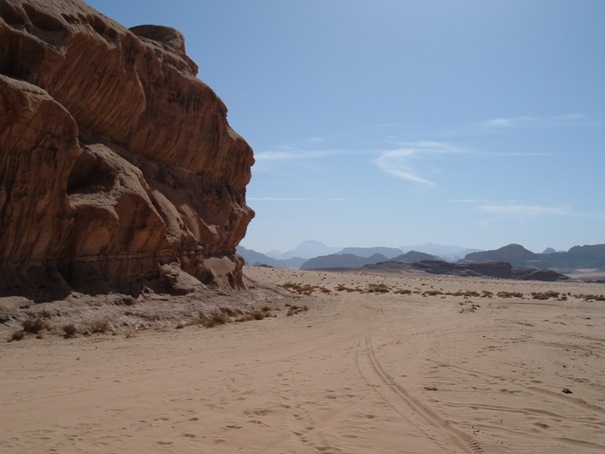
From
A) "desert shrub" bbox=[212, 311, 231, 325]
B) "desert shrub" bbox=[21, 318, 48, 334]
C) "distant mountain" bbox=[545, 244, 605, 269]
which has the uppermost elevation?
"distant mountain" bbox=[545, 244, 605, 269]

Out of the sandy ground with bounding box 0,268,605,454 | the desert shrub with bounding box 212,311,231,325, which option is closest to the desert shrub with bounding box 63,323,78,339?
the sandy ground with bounding box 0,268,605,454

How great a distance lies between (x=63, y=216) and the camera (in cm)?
1565

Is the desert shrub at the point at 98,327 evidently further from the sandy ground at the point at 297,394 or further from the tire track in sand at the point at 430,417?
the tire track in sand at the point at 430,417

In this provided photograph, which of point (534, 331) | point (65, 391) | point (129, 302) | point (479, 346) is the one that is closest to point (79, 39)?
point (129, 302)

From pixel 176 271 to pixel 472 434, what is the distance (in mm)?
16219

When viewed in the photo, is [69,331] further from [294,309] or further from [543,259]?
[543,259]

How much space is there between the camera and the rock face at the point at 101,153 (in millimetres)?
14531

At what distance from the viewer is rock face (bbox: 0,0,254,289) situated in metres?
14.5

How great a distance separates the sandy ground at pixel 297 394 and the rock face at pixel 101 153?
397 centimetres

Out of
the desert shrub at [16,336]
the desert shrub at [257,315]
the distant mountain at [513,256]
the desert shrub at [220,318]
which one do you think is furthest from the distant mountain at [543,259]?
the desert shrub at [16,336]

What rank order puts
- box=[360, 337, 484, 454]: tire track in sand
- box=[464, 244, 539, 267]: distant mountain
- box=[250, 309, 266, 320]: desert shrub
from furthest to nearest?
box=[464, 244, 539, 267]: distant mountain, box=[250, 309, 266, 320]: desert shrub, box=[360, 337, 484, 454]: tire track in sand

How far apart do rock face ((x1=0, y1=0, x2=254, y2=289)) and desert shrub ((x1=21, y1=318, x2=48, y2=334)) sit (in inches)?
71.3

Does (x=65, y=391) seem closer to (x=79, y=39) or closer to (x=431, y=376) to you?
(x=431, y=376)

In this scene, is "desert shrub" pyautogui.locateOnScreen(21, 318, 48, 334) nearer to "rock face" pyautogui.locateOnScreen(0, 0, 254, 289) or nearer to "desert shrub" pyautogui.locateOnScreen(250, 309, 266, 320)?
"rock face" pyautogui.locateOnScreen(0, 0, 254, 289)
